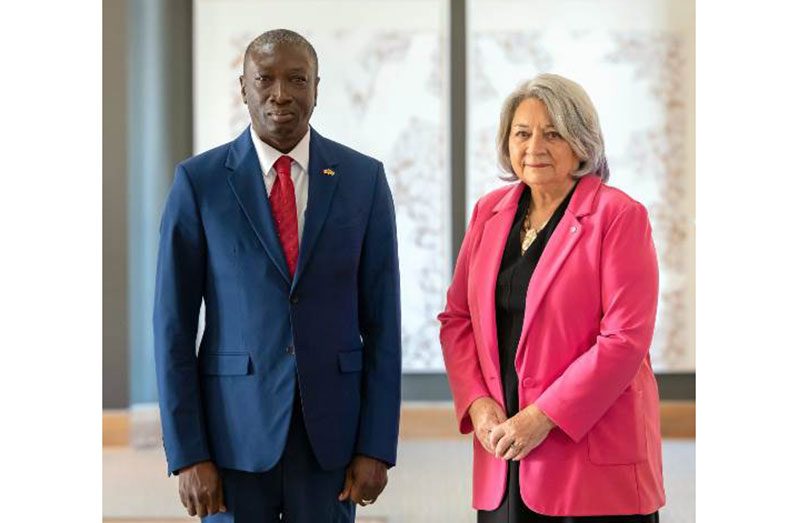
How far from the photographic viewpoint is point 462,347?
2.40 m

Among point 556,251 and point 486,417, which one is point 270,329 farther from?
point 556,251

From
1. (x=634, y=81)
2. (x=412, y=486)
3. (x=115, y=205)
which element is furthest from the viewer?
(x=634, y=81)

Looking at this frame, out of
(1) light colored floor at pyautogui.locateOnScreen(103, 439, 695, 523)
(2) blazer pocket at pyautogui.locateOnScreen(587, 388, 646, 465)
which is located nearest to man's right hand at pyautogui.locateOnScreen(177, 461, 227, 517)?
(2) blazer pocket at pyautogui.locateOnScreen(587, 388, 646, 465)

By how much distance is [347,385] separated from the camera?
220 centimetres

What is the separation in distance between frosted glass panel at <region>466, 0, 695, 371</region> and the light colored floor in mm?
997

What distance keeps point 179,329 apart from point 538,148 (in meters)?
0.88

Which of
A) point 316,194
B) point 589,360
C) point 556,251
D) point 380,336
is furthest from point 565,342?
point 316,194

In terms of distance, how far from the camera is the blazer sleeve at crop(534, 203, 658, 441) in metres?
2.19

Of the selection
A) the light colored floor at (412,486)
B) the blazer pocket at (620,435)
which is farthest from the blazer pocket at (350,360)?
the light colored floor at (412,486)

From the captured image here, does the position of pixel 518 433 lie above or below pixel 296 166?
below

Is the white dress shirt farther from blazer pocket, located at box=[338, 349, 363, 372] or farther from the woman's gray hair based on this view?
the woman's gray hair

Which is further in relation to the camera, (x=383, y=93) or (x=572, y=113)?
(x=383, y=93)
